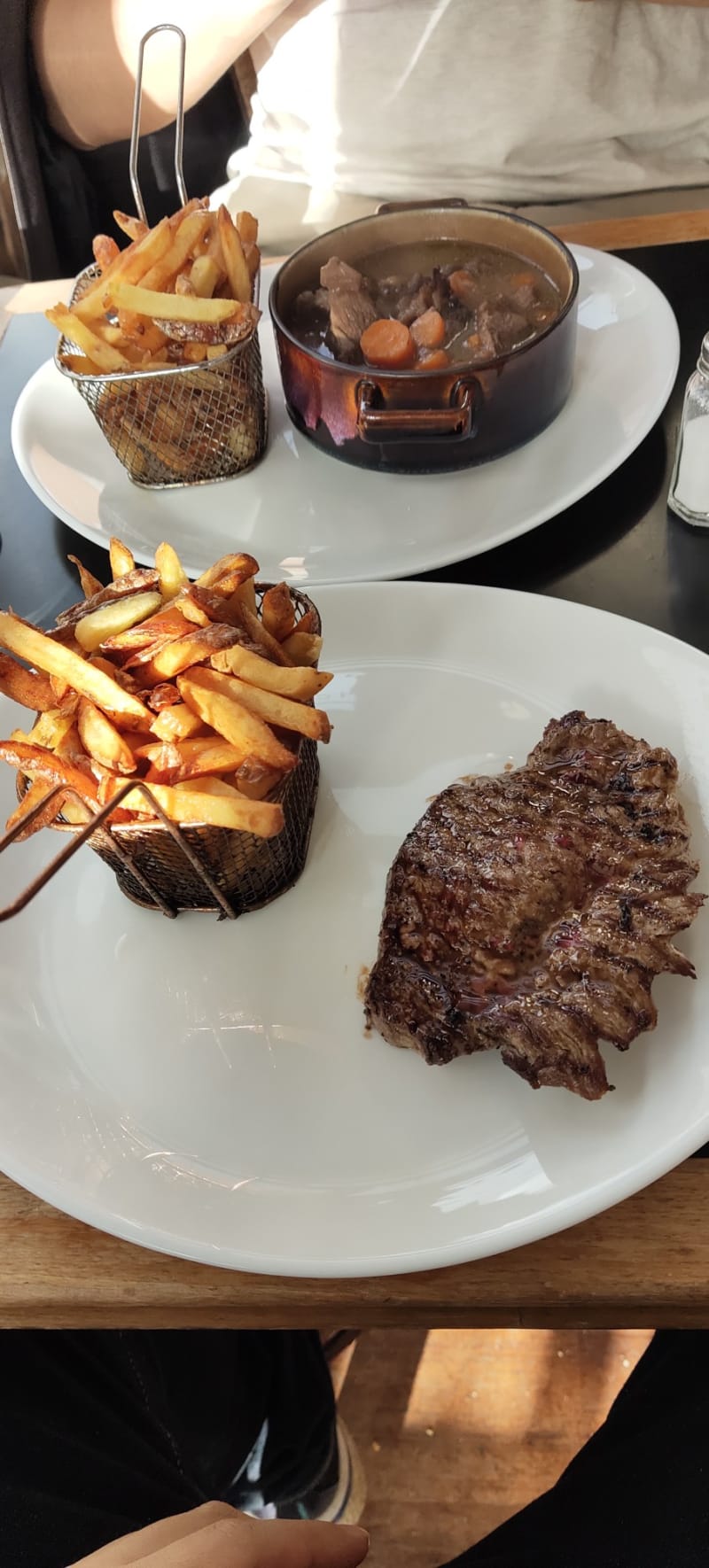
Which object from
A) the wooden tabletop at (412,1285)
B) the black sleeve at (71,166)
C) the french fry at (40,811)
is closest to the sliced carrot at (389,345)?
the french fry at (40,811)

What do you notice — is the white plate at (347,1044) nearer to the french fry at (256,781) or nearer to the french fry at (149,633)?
the french fry at (256,781)

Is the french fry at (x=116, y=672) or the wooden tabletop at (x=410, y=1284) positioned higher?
the french fry at (x=116, y=672)

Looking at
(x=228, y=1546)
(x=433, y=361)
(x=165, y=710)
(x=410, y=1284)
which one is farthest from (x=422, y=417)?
(x=228, y=1546)

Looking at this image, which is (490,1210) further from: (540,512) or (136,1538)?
(540,512)

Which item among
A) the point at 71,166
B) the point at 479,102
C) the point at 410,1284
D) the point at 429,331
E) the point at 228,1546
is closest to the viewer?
the point at 228,1546

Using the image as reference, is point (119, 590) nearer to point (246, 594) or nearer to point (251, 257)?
point (246, 594)
